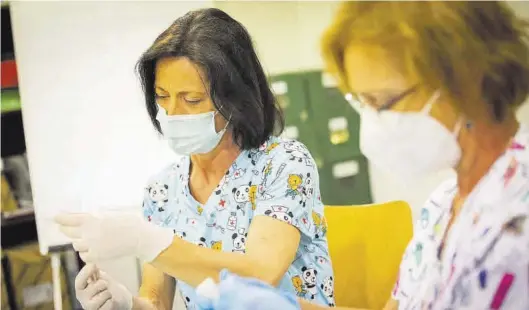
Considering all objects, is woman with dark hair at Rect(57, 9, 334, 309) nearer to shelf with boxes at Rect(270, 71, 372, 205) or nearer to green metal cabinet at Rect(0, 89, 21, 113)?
shelf with boxes at Rect(270, 71, 372, 205)

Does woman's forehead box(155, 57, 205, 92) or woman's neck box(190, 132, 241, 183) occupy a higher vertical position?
woman's forehead box(155, 57, 205, 92)

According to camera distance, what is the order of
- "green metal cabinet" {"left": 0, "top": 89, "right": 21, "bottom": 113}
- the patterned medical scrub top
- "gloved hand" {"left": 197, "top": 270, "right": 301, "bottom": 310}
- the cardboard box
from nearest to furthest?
the patterned medical scrub top, "gloved hand" {"left": 197, "top": 270, "right": 301, "bottom": 310}, "green metal cabinet" {"left": 0, "top": 89, "right": 21, "bottom": 113}, the cardboard box

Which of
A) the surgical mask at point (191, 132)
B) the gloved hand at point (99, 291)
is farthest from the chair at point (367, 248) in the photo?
the gloved hand at point (99, 291)

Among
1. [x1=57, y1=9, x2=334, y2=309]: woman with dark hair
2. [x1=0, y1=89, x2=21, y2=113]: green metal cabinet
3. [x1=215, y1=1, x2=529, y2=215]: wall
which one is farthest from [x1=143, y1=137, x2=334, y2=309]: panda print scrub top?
[x1=0, y1=89, x2=21, y2=113]: green metal cabinet

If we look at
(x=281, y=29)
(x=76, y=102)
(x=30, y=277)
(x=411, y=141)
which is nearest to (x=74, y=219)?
(x=76, y=102)

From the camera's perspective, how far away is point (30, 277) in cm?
184

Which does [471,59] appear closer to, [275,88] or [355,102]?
[355,102]

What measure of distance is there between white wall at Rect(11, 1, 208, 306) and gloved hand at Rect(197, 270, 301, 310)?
1.39 ft

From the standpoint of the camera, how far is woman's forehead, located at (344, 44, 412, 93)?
89 centimetres

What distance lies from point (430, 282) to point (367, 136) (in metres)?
0.23

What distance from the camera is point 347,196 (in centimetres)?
111

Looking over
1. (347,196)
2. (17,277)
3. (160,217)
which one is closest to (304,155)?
(347,196)

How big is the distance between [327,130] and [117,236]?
0.40 metres

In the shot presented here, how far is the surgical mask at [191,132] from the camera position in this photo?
1.12 meters
